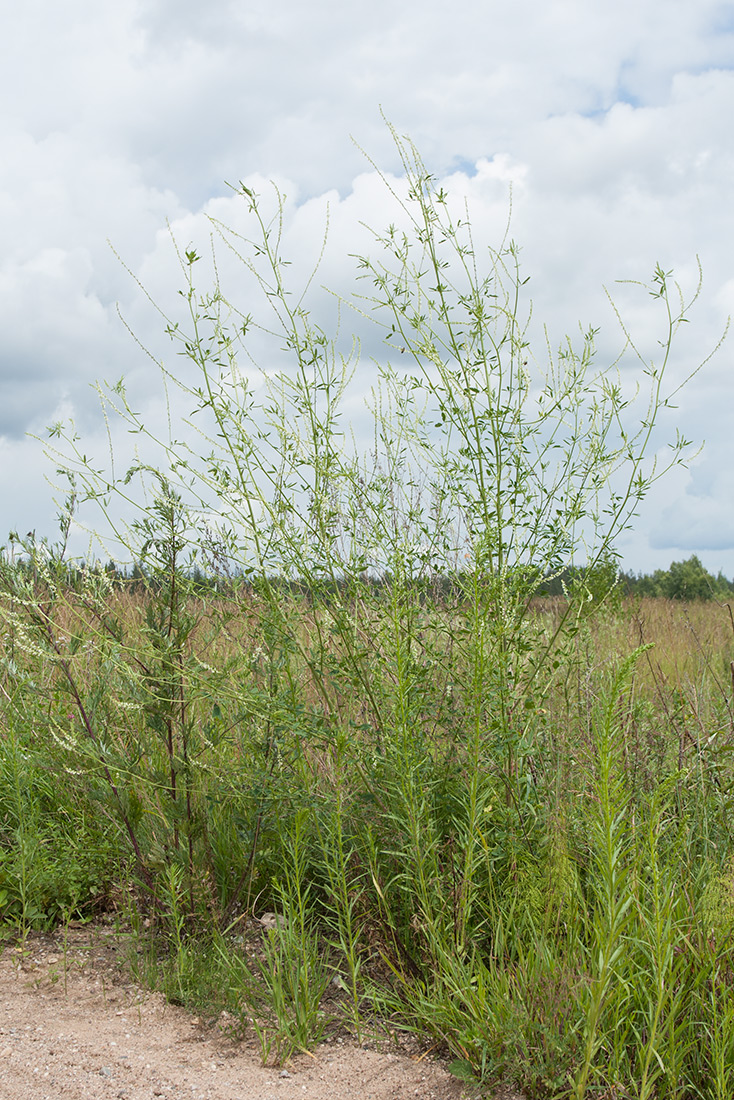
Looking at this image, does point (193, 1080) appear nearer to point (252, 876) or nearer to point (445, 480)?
point (252, 876)

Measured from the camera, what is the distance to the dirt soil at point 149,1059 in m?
2.50

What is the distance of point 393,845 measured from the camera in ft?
10.5

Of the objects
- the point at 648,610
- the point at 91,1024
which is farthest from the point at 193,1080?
the point at 648,610

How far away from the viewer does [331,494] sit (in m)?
3.45

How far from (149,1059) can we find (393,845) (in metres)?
1.08

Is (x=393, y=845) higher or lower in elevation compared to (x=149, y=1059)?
higher

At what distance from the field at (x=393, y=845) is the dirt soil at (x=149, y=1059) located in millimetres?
96

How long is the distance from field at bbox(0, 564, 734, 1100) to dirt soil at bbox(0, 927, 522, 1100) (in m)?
0.10

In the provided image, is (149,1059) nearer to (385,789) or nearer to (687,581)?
(385,789)

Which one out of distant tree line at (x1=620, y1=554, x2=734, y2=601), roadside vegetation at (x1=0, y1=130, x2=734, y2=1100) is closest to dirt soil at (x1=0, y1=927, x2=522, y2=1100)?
roadside vegetation at (x1=0, y1=130, x2=734, y2=1100)

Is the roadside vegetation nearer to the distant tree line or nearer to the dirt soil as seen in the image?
the dirt soil

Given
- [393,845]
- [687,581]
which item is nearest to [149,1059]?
[393,845]

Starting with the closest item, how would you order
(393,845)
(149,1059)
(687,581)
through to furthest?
(149,1059)
(393,845)
(687,581)

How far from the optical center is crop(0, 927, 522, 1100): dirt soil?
2498mm
